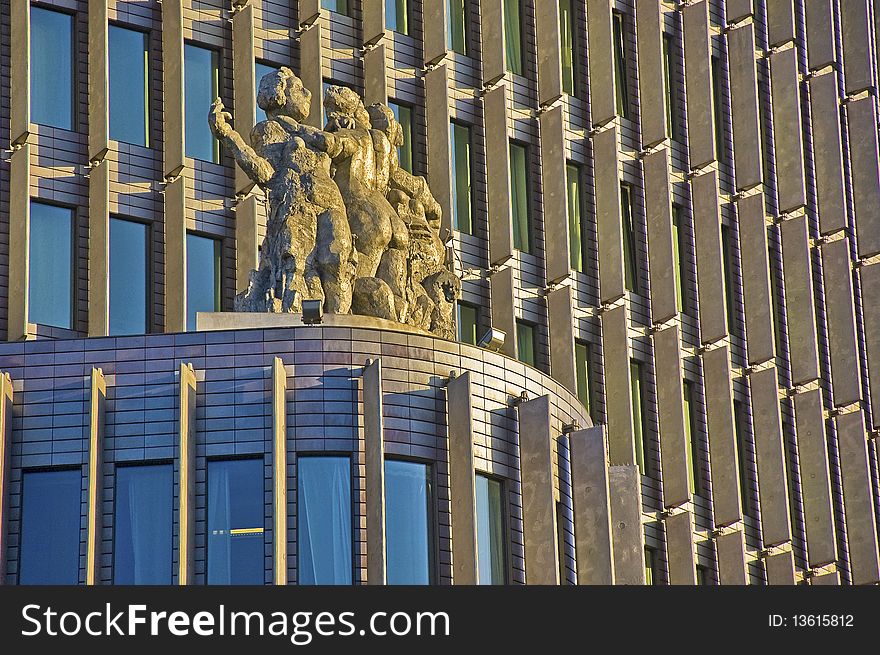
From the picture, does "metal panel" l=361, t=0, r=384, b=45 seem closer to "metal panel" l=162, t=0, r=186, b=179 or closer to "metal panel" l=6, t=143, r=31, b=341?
Result: "metal panel" l=162, t=0, r=186, b=179

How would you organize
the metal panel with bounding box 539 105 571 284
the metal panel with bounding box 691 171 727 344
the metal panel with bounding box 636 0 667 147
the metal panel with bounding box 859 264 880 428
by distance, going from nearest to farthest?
the metal panel with bounding box 539 105 571 284
the metal panel with bounding box 691 171 727 344
the metal panel with bounding box 636 0 667 147
the metal panel with bounding box 859 264 880 428

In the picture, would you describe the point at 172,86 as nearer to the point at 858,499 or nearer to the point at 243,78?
the point at 243,78

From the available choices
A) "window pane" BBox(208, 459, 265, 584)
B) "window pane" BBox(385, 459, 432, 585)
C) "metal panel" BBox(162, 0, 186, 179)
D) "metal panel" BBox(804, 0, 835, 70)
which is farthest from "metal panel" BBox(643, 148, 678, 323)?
"window pane" BBox(208, 459, 265, 584)

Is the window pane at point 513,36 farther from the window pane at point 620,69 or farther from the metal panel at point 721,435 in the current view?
the metal panel at point 721,435

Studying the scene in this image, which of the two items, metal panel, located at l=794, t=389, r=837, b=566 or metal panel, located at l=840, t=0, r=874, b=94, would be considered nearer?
metal panel, located at l=794, t=389, r=837, b=566

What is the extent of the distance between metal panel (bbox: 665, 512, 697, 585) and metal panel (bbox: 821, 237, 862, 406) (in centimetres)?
773

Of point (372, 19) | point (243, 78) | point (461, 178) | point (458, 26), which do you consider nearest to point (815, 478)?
point (461, 178)

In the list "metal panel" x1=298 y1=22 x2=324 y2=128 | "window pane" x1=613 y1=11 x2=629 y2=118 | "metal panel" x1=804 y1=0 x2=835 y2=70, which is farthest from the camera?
"metal panel" x1=804 y1=0 x2=835 y2=70

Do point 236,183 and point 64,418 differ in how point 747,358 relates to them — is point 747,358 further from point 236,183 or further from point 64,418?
point 64,418

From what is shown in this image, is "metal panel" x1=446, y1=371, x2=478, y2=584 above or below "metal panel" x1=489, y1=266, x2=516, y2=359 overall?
below

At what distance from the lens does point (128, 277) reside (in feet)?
164

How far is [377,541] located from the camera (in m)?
36.9

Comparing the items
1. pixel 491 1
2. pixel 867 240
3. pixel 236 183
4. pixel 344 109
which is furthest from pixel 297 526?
pixel 867 240

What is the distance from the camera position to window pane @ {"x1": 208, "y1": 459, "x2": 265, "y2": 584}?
36781 mm
